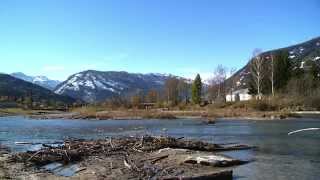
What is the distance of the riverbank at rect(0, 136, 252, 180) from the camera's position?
1106 inches

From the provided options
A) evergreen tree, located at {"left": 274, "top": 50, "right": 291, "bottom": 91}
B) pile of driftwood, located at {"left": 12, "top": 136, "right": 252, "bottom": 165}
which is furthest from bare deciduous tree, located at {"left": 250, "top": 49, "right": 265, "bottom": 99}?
pile of driftwood, located at {"left": 12, "top": 136, "right": 252, "bottom": 165}

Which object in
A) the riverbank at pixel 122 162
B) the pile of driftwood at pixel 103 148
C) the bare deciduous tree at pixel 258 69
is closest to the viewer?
the riverbank at pixel 122 162

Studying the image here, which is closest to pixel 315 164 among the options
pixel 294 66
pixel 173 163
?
pixel 173 163

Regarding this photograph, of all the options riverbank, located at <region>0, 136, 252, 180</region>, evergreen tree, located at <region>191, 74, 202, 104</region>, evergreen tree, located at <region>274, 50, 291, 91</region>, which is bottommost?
riverbank, located at <region>0, 136, 252, 180</region>

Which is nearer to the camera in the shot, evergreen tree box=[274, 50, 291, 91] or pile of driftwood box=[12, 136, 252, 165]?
pile of driftwood box=[12, 136, 252, 165]

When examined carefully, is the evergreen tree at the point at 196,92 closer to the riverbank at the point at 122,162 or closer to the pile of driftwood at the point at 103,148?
the pile of driftwood at the point at 103,148

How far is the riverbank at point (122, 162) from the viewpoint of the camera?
2809 cm

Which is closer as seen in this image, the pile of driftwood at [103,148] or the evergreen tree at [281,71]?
the pile of driftwood at [103,148]

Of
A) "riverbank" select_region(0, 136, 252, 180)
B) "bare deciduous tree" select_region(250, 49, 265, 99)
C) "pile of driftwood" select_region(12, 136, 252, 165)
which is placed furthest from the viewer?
"bare deciduous tree" select_region(250, 49, 265, 99)

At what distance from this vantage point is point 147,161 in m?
32.7

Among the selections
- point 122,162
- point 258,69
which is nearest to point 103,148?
point 122,162

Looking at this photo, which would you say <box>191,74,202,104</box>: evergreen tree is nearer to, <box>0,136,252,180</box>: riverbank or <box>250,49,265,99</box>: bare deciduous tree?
<box>250,49,265,99</box>: bare deciduous tree

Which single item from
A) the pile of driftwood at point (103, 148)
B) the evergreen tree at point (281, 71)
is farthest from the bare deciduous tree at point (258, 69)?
the pile of driftwood at point (103, 148)

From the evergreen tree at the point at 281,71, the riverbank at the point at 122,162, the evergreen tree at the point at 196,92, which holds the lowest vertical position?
the riverbank at the point at 122,162
